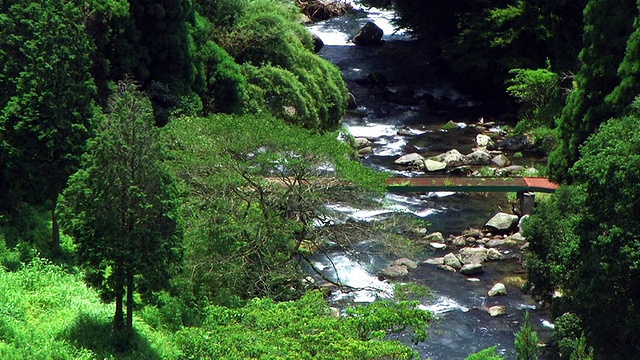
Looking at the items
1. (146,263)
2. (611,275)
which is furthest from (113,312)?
(611,275)

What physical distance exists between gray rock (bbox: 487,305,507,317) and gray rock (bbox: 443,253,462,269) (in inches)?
154

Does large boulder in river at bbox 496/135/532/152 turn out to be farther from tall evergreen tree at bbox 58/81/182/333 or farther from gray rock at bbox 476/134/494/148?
tall evergreen tree at bbox 58/81/182/333

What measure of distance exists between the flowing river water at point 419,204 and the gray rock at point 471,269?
11.4 inches

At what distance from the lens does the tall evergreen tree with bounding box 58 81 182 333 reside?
2616cm

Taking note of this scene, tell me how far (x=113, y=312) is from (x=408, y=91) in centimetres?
3971

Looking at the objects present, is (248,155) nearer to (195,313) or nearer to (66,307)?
(195,313)

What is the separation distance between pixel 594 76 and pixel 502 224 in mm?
8283

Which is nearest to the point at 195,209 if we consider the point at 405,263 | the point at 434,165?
the point at 405,263

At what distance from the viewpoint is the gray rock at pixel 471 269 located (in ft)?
133

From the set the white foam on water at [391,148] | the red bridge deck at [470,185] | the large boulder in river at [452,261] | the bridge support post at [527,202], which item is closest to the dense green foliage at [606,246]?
the large boulder in river at [452,261]

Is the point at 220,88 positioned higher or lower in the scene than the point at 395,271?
higher

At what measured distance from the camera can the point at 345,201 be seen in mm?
34844

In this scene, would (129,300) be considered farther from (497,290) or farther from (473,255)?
(473,255)

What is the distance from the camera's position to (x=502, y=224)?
4494 centimetres
